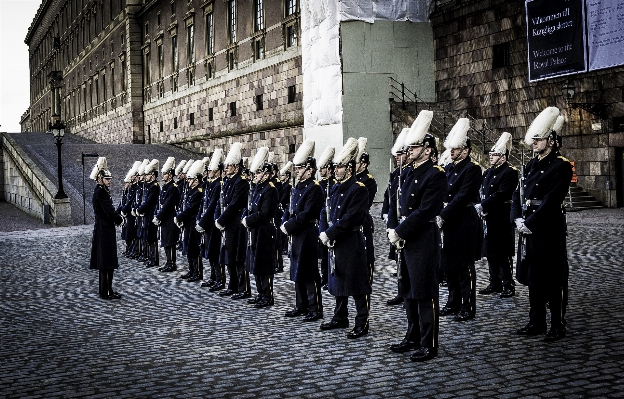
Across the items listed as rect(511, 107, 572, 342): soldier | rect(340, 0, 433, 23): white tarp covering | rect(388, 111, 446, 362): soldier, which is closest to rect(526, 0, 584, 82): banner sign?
rect(340, 0, 433, 23): white tarp covering

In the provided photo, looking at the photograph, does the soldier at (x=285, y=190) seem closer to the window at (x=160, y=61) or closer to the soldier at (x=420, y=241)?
the soldier at (x=420, y=241)

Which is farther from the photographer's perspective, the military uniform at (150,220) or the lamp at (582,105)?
the lamp at (582,105)

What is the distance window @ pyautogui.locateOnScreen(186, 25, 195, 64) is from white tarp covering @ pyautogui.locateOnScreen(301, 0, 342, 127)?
12826 millimetres

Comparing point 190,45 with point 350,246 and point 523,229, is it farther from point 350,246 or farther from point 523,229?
point 523,229

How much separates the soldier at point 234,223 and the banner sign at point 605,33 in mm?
13072

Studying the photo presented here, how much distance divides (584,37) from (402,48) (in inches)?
302

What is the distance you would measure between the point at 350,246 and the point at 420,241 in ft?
3.55

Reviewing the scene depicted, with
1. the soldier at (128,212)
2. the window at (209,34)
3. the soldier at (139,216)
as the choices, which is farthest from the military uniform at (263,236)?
the window at (209,34)

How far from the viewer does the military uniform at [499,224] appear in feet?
30.5

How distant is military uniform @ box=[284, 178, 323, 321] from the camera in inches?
324

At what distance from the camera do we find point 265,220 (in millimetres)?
9180

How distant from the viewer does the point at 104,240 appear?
1044 centimetres

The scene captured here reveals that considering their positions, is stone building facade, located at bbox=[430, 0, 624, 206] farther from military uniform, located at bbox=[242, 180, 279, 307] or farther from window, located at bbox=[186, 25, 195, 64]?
window, located at bbox=[186, 25, 195, 64]

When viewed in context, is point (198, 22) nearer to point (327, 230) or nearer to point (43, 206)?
point (43, 206)
